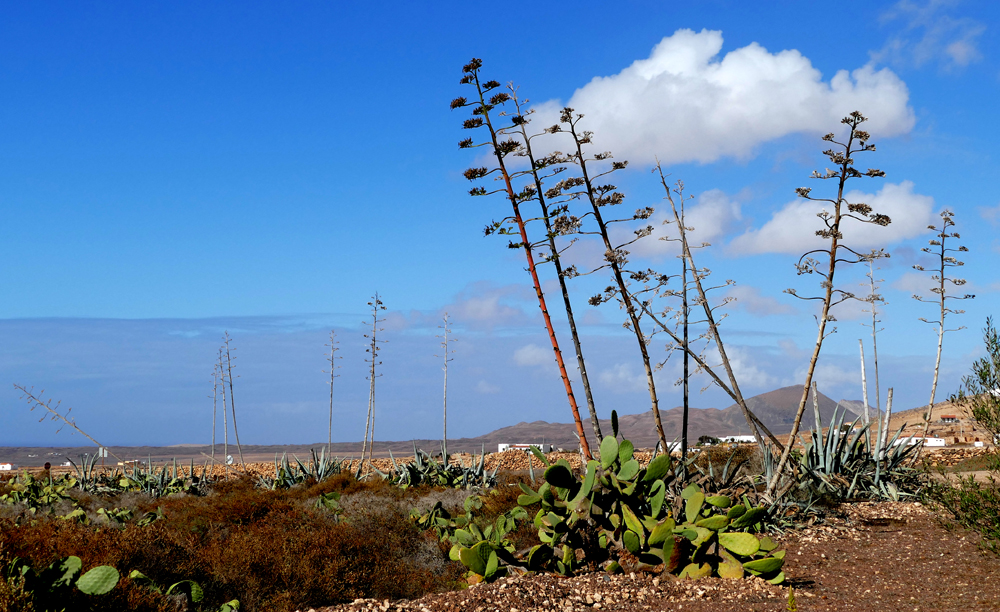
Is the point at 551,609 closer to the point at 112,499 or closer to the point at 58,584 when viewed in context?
the point at 58,584

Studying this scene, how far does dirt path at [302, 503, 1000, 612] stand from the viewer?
494 cm

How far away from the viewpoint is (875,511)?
9188mm

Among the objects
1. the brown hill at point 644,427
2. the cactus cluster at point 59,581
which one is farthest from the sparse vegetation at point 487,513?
the brown hill at point 644,427

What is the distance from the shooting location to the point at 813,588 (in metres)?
5.63

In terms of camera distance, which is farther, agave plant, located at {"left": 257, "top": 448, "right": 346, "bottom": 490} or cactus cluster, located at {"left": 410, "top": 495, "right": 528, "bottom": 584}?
agave plant, located at {"left": 257, "top": 448, "right": 346, "bottom": 490}

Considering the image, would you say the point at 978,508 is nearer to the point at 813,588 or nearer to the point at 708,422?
the point at 813,588

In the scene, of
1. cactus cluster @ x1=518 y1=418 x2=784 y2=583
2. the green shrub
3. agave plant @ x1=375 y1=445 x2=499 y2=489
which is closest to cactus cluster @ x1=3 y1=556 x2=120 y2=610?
cactus cluster @ x1=518 y1=418 x2=784 y2=583

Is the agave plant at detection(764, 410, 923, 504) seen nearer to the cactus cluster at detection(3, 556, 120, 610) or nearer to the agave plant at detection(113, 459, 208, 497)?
the cactus cluster at detection(3, 556, 120, 610)

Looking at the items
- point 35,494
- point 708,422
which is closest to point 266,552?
point 35,494

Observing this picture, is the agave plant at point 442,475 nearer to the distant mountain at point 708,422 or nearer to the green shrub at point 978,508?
the green shrub at point 978,508

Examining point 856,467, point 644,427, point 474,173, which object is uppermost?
point 474,173

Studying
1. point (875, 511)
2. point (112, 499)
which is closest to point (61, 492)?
point (112, 499)

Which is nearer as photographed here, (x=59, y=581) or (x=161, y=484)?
(x=59, y=581)

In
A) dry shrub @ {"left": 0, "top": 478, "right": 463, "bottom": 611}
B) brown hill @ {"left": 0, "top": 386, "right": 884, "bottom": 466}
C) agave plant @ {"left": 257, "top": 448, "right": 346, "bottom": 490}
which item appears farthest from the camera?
brown hill @ {"left": 0, "top": 386, "right": 884, "bottom": 466}
